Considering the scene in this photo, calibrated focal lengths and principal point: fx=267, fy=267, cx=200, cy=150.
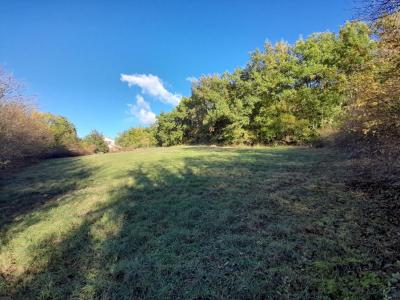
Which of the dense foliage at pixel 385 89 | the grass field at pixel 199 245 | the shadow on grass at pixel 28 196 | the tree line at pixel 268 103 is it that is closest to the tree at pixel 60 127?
the tree line at pixel 268 103

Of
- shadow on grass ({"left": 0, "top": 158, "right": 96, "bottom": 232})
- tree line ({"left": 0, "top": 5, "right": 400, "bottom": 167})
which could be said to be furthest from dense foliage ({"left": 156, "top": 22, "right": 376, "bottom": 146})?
shadow on grass ({"left": 0, "top": 158, "right": 96, "bottom": 232})

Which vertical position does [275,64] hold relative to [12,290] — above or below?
above

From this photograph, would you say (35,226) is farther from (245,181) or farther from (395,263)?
(395,263)

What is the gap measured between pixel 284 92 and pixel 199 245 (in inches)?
947

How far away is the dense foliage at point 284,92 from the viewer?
23703mm

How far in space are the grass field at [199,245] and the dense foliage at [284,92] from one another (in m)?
17.3

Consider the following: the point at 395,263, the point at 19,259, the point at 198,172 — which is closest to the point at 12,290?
the point at 19,259

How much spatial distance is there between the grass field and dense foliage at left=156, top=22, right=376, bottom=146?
56.8 ft

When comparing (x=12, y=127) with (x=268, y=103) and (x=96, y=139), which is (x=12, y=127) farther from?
(x=96, y=139)

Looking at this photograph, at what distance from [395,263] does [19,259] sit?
18.4 feet

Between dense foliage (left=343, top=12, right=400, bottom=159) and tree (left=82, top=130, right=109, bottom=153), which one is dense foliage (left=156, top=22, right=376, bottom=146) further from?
tree (left=82, top=130, right=109, bottom=153)

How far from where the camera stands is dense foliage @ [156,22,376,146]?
77.8 ft

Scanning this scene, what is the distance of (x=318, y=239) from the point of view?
13.2ft

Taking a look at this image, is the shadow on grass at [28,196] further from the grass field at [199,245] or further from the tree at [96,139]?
the tree at [96,139]
